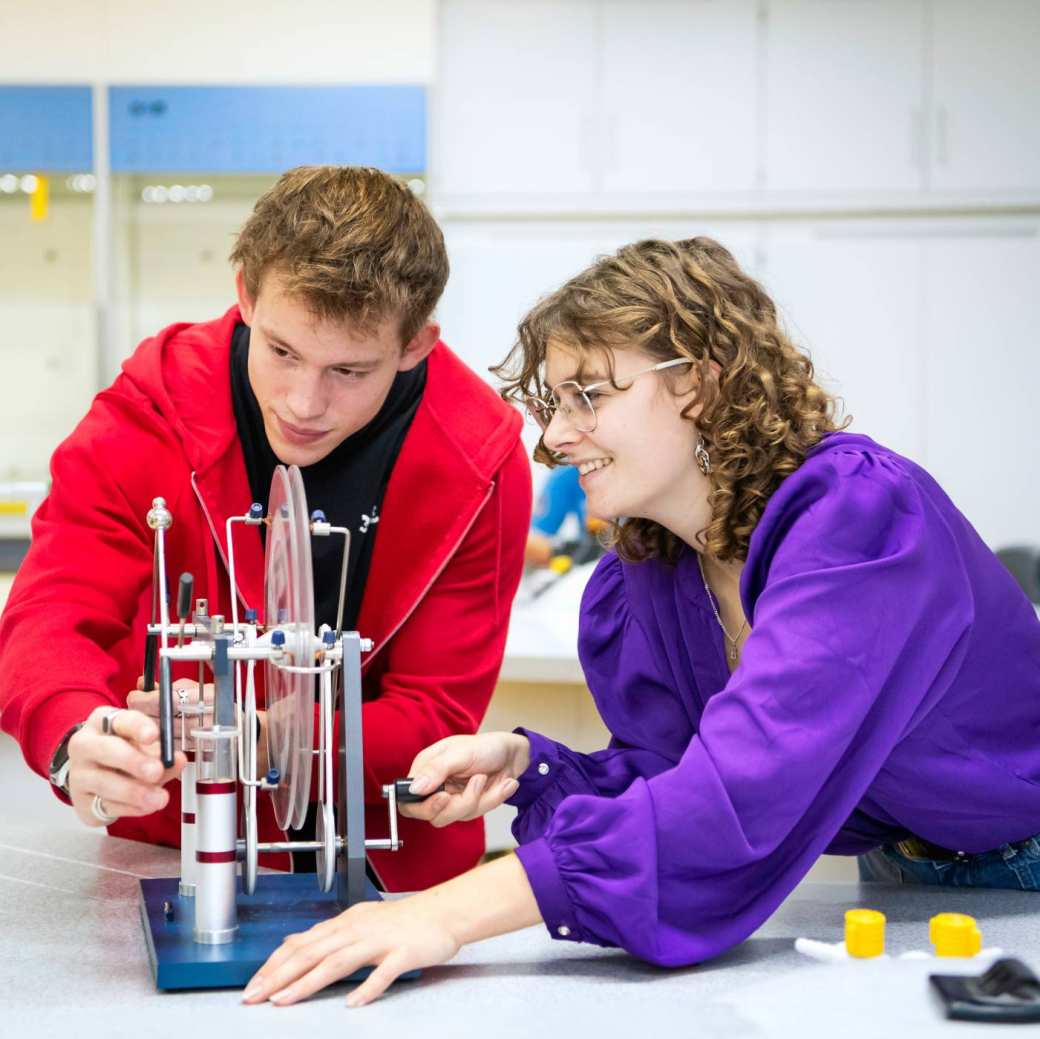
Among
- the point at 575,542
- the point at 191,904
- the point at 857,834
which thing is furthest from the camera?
the point at 575,542

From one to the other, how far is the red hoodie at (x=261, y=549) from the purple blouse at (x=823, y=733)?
0.29m

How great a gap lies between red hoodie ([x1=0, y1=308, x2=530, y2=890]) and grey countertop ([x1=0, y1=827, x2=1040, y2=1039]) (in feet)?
1.00

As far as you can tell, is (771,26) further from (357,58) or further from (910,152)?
(357,58)

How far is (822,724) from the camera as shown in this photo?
112 cm

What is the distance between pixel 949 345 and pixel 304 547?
13.4 feet

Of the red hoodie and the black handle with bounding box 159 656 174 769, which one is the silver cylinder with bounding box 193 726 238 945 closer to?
the black handle with bounding box 159 656 174 769

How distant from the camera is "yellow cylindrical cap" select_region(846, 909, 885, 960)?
42.2 inches

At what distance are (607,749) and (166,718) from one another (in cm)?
59

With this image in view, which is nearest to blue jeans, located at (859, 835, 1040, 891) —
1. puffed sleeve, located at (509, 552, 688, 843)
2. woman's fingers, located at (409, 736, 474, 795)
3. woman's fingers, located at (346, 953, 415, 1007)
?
puffed sleeve, located at (509, 552, 688, 843)

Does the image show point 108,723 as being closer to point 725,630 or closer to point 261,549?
point 261,549

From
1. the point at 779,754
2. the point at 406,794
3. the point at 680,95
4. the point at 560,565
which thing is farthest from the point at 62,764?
the point at 680,95

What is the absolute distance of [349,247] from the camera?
1.38 meters

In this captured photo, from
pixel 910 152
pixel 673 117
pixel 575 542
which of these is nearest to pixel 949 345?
pixel 910 152

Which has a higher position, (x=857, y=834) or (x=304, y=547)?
(x=304, y=547)
